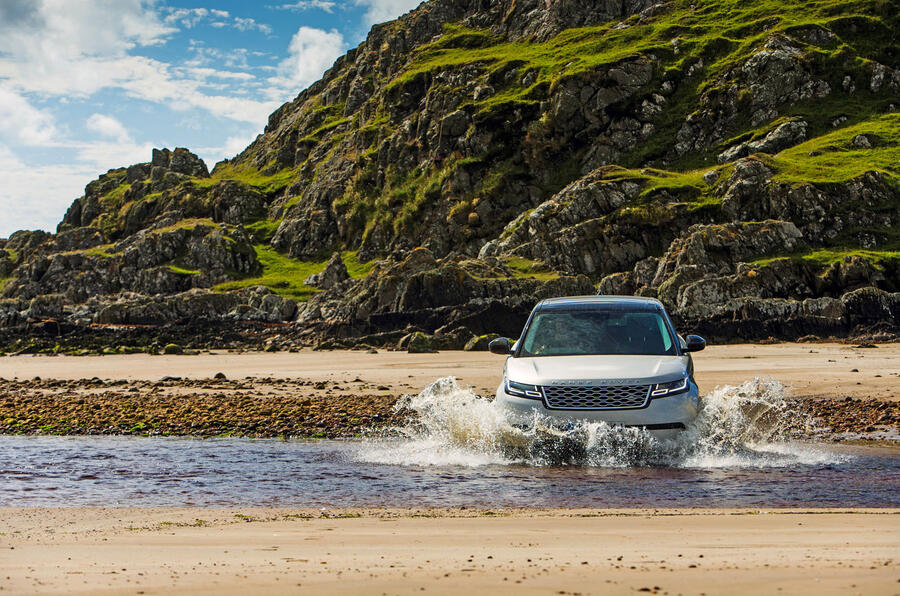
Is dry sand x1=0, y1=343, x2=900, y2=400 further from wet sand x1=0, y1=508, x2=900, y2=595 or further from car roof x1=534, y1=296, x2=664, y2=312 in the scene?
wet sand x1=0, y1=508, x2=900, y2=595

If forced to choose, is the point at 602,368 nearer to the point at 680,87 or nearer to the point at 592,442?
the point at 592,442

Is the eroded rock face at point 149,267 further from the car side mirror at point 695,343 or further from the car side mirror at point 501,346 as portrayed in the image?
the car side mirror at point 695,343

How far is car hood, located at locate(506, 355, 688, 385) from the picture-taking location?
1110cm

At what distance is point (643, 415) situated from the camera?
10930 millimetres

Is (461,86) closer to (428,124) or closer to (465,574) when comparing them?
(428,124)

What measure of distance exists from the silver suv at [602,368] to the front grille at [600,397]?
0.5 inches

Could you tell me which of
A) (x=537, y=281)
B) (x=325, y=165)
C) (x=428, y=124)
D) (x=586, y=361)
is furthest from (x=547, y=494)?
(x=325, y=165)

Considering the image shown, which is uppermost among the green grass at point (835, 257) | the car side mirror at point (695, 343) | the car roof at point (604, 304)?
the green grass at point (835, 257)

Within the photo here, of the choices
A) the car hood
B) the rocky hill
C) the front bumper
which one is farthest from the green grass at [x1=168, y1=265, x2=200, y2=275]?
the front bumper

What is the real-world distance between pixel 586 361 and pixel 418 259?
53.7m

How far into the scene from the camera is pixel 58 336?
213 feet

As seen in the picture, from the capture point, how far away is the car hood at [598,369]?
437 inches

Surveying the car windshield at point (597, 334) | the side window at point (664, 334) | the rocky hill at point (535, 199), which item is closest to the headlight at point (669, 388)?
the car windshield at point (597, 334)

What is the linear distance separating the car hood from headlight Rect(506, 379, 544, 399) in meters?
0.06
